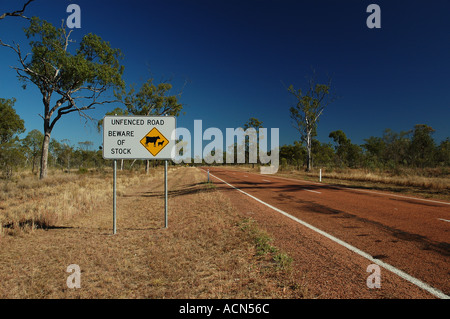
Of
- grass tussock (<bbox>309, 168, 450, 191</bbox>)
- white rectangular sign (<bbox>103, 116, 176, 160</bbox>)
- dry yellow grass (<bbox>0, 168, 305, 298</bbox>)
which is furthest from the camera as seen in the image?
grass tussock (<bbox>309, 168, 450, 191</bbox>)

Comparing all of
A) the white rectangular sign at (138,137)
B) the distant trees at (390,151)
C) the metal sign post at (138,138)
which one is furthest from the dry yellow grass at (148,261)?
the distant trees at (390,151)

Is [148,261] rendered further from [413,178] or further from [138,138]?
[413,178]

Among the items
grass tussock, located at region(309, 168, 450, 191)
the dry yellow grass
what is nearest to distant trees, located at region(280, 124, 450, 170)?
grass tussock, located at region(309, 168, 450, 191)

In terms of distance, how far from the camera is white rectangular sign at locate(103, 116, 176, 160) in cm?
593

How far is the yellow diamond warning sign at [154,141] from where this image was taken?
6016 millimetres

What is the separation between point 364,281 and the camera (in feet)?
9.30

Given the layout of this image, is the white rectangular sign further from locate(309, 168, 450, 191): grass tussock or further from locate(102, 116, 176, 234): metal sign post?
locate(309, 168, 450, 191): grass tussock

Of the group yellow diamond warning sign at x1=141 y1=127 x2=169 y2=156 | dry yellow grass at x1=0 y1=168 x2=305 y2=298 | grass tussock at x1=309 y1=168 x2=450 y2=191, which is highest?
yellow diamond warning sign at x1=141 y1=127 x2=169 y2=156

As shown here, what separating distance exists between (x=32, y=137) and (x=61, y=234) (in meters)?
53.4

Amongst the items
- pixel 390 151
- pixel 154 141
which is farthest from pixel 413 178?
pixel 390 151

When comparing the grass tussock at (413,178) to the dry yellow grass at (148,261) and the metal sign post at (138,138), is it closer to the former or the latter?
the dry yellow grass at (148,261)

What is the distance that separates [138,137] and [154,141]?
0.46 meters

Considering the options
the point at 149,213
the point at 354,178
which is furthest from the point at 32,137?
the point at 354,178

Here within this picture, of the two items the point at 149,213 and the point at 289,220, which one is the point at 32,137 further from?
the point at 289,220
